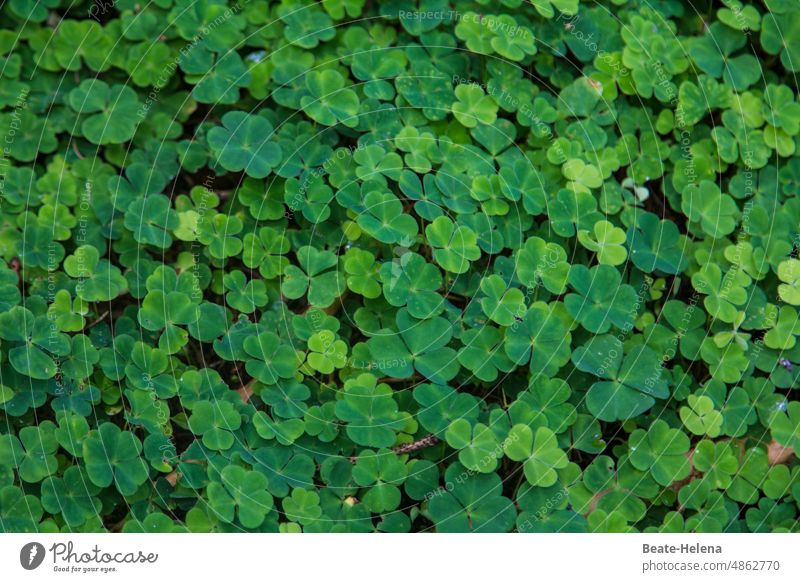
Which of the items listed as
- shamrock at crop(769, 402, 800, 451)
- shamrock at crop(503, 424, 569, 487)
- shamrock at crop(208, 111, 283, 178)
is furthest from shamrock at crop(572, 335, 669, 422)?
shamrock at crop(208, 111, 283, 178)

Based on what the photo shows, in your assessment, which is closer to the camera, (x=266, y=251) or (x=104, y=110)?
(x=266, y=251)

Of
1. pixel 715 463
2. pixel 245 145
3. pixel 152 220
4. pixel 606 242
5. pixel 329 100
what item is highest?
pixel 329 100

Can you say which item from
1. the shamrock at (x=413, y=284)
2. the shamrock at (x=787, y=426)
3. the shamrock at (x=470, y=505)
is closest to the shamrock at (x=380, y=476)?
the shamrock at (x=470, y=505)

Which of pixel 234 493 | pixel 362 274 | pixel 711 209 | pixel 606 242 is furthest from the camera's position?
pixel 711 209

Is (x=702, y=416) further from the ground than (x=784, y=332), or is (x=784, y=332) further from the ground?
(x=784, y=332)

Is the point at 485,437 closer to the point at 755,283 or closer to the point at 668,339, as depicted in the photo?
the point at 668,339

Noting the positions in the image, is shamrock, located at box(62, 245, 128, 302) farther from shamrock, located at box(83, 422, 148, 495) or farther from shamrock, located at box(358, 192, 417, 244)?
shamrock, located at box(358, 192, 417, 244)

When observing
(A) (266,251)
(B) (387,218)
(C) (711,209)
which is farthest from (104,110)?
(C) (711,209)

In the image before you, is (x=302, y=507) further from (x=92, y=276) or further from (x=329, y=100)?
(x=329, y=100)

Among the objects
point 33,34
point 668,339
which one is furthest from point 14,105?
point 668,339
